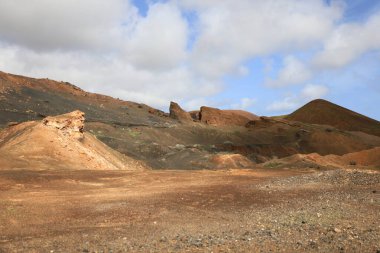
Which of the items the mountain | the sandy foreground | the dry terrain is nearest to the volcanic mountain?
the mountain

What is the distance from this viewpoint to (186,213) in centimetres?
1218

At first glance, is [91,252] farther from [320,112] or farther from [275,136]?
[320,112]

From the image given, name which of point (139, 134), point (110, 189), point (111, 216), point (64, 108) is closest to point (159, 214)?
point (111, 216)

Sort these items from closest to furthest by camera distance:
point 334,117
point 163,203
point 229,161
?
point 163,203, point 229,161, point 334,117

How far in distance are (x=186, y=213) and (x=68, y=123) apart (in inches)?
779

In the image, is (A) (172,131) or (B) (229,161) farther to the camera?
(A) (172,131)

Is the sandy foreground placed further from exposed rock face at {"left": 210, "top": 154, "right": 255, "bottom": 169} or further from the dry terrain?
exposed rock face at {"left": 210, "top": 154, "right": 255, "bottom": 169}

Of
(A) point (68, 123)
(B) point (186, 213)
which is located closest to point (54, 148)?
(A) point (68, 123)

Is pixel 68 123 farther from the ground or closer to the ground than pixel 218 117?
closer to the ground

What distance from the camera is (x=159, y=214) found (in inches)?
472

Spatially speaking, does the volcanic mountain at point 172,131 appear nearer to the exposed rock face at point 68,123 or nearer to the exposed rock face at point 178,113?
the exposed rock face at point 178,113

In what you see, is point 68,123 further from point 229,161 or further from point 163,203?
point 163,203

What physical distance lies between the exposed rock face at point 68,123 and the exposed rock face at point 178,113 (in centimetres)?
3828

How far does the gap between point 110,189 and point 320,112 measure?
77.6 m
